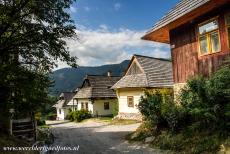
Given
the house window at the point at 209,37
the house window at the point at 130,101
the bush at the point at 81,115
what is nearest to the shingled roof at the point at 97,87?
the bush at the point at 81,115

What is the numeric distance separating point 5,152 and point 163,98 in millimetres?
8264

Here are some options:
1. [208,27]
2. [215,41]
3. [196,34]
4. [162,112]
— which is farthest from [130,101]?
[215,41]

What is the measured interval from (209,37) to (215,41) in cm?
44

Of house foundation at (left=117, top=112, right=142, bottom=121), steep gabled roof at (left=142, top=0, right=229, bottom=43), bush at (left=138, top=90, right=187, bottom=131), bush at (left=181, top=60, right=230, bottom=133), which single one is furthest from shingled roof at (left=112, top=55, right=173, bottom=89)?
bush at (left=181, top=60, right=230, bottom=133)

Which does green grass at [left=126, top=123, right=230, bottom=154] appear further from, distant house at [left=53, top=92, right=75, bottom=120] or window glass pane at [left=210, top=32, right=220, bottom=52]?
distant house at [left=53, top=92, right=75, bottom=120]

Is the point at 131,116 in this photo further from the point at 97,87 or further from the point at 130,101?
the point at 97,87

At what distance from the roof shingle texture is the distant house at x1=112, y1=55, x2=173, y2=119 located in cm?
1295

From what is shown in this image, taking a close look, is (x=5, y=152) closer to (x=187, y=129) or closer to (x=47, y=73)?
(x=47, y=73)

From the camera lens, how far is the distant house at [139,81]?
29562mm

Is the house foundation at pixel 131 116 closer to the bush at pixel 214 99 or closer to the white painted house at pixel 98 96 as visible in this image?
the white painted house at pixel 98 96

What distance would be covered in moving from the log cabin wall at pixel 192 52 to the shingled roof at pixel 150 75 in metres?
12.8

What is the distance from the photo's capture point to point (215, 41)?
44.0 ft

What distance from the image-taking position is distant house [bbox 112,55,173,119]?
29.6m

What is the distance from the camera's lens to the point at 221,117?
10.5m
